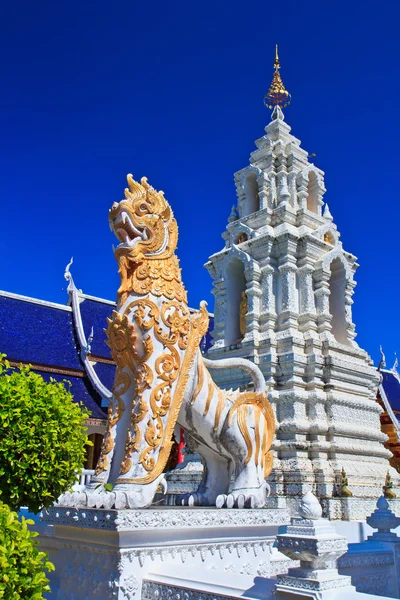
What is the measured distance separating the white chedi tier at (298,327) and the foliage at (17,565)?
810 centimetres

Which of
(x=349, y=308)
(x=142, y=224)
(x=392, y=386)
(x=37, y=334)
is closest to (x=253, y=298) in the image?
(x=349, y=308)

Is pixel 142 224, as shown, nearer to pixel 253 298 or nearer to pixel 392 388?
pixel 253 298

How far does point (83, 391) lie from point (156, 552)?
12.6 meters

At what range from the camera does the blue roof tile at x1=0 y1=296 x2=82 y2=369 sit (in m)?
16.7

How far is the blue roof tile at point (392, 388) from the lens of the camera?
22297mm

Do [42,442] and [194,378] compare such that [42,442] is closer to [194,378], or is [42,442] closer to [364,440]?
[194,378]

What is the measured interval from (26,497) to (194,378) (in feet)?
6.57

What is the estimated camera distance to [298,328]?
12.4 m

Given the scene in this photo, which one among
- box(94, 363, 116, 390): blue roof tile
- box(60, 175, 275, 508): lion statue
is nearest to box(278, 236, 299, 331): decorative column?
box(60, 175, 275, 508): lion statue

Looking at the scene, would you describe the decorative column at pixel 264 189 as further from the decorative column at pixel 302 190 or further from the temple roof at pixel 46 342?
the temple roof at pixel 46 342

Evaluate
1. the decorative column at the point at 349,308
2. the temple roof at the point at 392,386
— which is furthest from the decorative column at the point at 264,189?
the temple roof at the point at 392,386

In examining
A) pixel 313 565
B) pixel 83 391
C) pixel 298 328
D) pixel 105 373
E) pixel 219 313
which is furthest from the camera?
pixel 105 373

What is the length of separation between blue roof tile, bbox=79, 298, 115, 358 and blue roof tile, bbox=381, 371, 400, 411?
12.0m

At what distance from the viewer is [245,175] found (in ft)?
48.6
